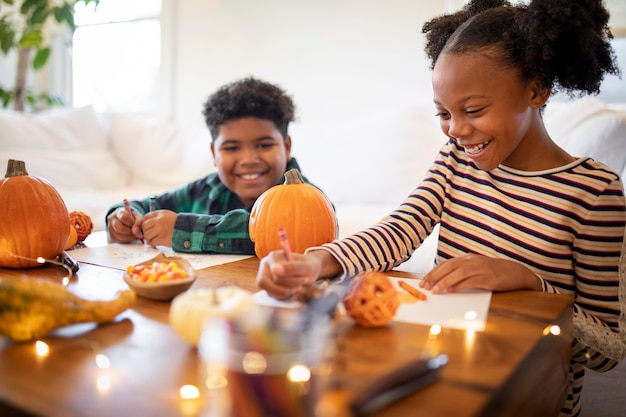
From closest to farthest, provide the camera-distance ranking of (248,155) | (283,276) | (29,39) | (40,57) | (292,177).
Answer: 1. (283,276)
2. (292,177)
3. (248,155)
4. (29,39)
5. (40,57)

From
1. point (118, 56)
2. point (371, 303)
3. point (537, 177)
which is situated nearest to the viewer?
point (371, 303)

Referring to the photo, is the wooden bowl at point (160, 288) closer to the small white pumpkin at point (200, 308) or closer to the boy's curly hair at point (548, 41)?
the small white pumpkin at point (200, 308)

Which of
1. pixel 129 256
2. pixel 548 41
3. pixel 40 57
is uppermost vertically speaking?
pixel 40 57

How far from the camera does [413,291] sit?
0.85 metres

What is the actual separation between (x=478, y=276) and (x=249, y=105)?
0.93 m

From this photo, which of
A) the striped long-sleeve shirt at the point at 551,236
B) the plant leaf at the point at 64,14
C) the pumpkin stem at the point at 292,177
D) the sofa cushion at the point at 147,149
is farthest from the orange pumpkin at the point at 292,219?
the plant leaf at the point at 64,14

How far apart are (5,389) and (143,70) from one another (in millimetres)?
3447

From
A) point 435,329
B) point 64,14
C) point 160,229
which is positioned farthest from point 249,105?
point 64,14

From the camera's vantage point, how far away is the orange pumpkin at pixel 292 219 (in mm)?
1133

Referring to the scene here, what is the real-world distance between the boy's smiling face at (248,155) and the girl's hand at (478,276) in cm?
79

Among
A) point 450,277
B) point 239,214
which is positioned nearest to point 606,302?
point 450,277

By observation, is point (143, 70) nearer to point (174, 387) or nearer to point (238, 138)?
point (238, 138)

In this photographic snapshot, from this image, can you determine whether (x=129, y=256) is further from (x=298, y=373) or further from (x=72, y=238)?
(x=298, y=373)

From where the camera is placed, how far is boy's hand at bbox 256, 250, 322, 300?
792mm
